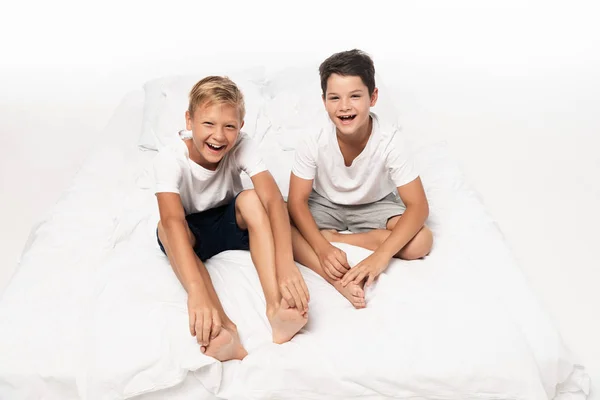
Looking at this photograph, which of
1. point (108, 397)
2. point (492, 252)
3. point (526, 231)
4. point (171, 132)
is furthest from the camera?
point (171, 132)

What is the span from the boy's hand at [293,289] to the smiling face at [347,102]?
42 centimetres

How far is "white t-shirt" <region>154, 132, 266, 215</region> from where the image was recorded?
185 centimetres

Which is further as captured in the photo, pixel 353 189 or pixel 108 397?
pixel 353 189

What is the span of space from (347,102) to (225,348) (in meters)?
0.70

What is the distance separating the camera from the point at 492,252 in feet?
6.61

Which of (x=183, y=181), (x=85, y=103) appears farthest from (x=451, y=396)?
(x=85, y=103)

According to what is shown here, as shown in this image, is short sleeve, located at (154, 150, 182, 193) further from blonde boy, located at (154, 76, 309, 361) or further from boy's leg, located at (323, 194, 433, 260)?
boy's leg, located at (323, 194, 433, 260)

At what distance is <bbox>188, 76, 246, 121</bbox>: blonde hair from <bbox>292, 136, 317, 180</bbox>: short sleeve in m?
0.24

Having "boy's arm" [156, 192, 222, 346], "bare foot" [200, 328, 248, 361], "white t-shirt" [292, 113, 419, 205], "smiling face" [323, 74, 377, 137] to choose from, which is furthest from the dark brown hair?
"bare foot" [200, 328, 248, 361]

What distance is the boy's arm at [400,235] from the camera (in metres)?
1.84

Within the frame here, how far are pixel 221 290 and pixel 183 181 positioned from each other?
0.30 meters

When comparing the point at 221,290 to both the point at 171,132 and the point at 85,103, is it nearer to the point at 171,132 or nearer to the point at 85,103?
the point at 171,132

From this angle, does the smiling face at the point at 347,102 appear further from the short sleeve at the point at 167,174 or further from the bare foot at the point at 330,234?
the short sleeve at the point at 167,174

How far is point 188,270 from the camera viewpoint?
1.73 meters
